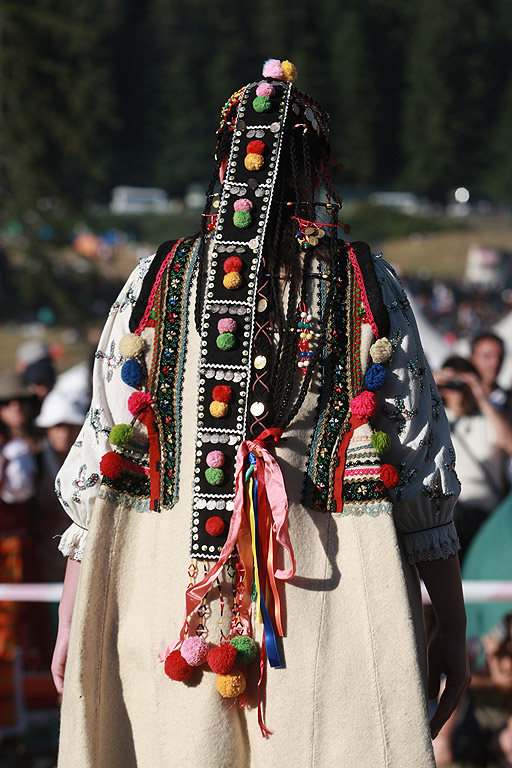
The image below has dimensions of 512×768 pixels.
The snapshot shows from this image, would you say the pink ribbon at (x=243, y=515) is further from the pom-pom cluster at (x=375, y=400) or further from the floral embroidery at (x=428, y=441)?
the floral embroidery at (x=428, y=441)

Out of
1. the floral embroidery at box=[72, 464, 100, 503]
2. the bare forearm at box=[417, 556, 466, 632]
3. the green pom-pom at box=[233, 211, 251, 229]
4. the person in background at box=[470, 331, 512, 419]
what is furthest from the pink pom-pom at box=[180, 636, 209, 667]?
the person in background at box=[470, 331, 512, 419]

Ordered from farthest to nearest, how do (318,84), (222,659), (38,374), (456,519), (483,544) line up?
(318,84) < (38,374) < (456,519) < (483,544) < (222,659)

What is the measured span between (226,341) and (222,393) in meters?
0.10

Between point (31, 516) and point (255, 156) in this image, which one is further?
point (31, 516)

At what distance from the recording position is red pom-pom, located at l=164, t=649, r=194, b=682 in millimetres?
1657

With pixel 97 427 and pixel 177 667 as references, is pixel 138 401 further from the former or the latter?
pixel 177 667

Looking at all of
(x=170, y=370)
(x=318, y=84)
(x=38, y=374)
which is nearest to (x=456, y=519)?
(x=38, y=374)

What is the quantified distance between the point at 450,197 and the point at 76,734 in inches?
723

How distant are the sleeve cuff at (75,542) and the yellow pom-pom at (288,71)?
107 cm

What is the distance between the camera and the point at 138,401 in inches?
68.3

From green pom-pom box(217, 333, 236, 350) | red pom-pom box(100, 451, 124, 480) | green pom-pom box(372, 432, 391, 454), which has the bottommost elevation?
red pom-pom box(100, 451, 124, 480)

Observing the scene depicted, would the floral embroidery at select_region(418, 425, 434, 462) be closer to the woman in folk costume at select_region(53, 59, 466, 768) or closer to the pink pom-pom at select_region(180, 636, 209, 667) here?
the woman in folk costume at select_region(53, 59, 466, 768)

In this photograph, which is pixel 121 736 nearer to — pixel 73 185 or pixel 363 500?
pixel 363 500

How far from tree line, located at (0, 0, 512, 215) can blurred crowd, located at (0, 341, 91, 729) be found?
1342cm
